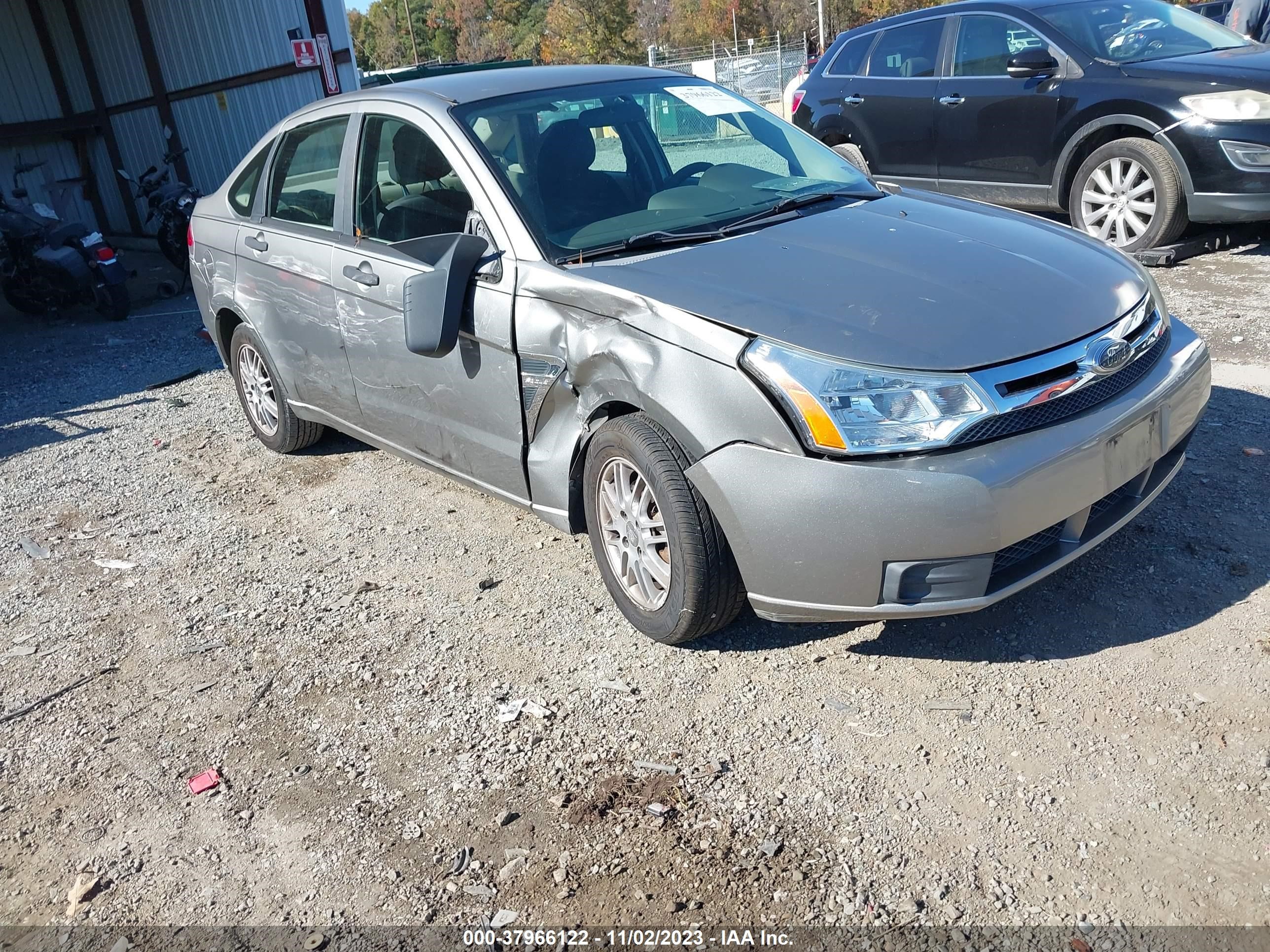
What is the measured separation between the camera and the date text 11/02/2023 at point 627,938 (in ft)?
7.66

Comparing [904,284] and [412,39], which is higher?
[412,39]

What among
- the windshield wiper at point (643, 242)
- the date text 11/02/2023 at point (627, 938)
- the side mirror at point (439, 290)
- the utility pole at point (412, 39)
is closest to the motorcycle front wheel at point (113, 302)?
the side mirror at point (439, 290)

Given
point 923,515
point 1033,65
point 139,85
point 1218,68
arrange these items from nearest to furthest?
point 923,515
point 1218,68
point 1033,65
point 139,85

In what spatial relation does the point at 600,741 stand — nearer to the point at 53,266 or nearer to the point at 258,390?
the point at 258,390

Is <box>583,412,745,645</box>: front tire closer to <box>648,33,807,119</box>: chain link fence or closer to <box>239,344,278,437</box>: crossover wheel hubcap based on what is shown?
<box>239,344,278,437</box>: crossover wheel hubcap

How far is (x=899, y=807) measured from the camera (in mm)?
2664

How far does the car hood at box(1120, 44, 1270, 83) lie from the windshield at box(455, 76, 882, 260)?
3.76 metres

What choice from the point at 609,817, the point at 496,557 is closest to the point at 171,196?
the point at 496,557

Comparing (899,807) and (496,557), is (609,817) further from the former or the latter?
(496,557)

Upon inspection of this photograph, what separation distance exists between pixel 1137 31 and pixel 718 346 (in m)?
6.40

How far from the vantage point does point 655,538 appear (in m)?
3.27

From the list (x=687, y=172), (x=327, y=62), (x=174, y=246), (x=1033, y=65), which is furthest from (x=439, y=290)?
(x=327, y=62)

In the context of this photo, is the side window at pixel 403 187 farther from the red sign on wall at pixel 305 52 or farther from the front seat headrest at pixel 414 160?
the red sign on wall at pixel 305 52

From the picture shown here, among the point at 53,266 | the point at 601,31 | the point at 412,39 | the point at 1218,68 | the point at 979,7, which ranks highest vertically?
the point at 412,39
